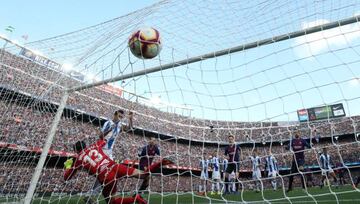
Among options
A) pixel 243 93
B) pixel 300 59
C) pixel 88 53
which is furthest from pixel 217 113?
pixel 88 53

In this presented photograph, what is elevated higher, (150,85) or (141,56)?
(141,56)

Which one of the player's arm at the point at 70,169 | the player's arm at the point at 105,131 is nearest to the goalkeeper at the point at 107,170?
the player's arm at the point at 70,169

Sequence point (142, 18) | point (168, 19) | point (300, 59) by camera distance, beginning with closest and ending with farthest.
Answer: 1. point (300, 59)
2. point (142, 18)
3. point (168, 19)

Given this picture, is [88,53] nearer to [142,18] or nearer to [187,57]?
[142,18]

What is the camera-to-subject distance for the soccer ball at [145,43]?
14.2 feet

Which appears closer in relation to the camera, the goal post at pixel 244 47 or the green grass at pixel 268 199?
the goal post at pixel 244 47

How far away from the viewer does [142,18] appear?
5.20 m

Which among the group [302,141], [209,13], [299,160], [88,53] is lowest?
[299,160]

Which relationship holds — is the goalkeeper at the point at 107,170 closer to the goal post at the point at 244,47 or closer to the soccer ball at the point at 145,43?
the goal post at the point at 244,47

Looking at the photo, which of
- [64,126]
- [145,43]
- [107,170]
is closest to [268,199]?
[107,170]

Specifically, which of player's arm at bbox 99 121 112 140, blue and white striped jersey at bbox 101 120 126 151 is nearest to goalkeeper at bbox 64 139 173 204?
player's arm at bbox 99 121 112 140

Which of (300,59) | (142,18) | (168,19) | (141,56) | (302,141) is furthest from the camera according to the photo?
(302,141)

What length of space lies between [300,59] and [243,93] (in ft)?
2.91

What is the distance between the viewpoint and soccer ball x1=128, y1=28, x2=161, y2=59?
434 centimetres
